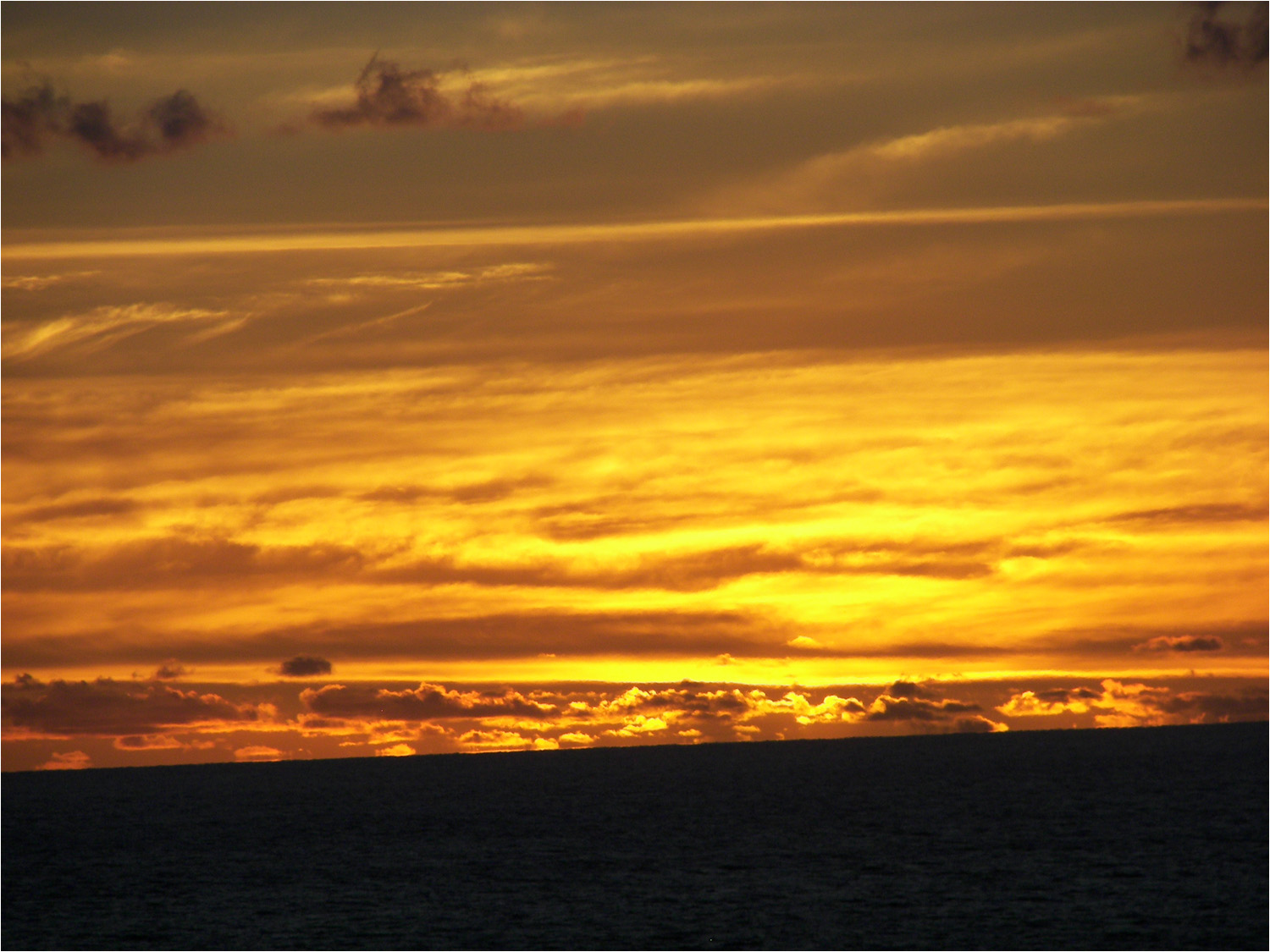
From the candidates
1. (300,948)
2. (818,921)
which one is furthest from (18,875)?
(818,921)

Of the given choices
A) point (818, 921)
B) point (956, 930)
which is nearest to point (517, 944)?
point (818, 921)

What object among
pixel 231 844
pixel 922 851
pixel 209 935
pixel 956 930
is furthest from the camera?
pixel 231 844

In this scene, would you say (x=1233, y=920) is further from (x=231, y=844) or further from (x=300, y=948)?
(x=231, y=844)

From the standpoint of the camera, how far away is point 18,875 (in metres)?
157

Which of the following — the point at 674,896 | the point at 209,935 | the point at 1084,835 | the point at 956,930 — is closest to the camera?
the point at 956,930

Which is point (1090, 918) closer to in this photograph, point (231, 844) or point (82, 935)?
point (82, 935)

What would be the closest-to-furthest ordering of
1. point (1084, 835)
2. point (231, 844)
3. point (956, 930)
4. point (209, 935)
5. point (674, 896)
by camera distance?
point (956, 930)
point (209, 935)
point (674, 896)
point (1084, 835)
point (231, 844)

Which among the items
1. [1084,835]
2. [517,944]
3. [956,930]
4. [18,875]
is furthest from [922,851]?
[18,875]

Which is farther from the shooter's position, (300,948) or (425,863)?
(425,863)

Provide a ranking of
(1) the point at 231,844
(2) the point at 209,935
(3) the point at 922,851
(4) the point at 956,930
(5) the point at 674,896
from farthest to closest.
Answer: (1) the point at 231,844 → (3) the point at 922,851 → (5) the point at 674,896 → (2) the point at 209,935 → (4) the point at 956,930

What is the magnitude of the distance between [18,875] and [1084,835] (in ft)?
382

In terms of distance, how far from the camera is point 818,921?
108312 mm

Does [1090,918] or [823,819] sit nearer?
[1090,918]

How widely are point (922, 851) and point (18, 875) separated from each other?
9530 cm
